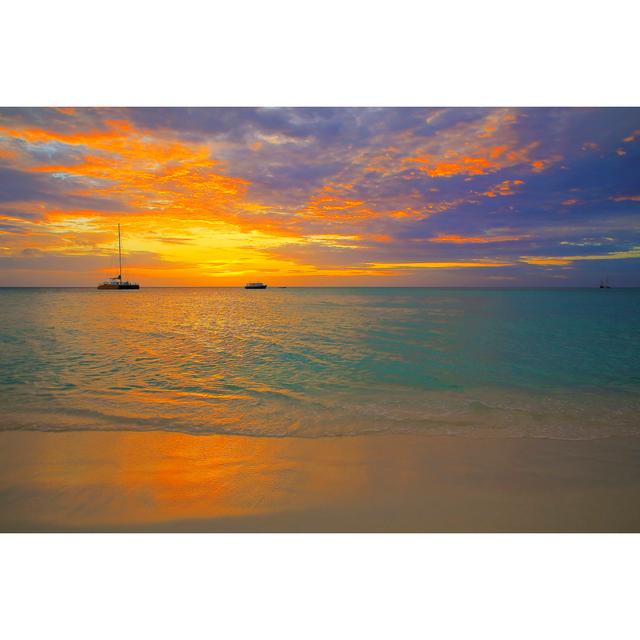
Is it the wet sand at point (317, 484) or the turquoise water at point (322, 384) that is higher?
the turquoise water at point (322, 384)

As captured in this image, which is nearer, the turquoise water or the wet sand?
the wet sand

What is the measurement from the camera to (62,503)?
259 cm

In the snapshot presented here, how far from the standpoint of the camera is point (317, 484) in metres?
2.82

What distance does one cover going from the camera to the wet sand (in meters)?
2.52

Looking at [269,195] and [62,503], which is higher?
[269,195]

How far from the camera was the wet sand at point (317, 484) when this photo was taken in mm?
2521

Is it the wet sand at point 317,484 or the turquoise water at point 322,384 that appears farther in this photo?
the turquoise water at point 322,384

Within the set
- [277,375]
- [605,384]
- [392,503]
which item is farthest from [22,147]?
[605,384]

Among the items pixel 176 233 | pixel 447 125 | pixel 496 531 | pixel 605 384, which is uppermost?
pixel 447 125

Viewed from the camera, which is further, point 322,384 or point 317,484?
point 322,384

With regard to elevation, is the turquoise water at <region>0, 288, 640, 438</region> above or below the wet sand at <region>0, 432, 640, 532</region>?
above

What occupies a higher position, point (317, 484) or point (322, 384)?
point (322, 384)

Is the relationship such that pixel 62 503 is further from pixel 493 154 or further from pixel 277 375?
pixel 493 154

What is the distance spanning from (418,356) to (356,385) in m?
2.76
